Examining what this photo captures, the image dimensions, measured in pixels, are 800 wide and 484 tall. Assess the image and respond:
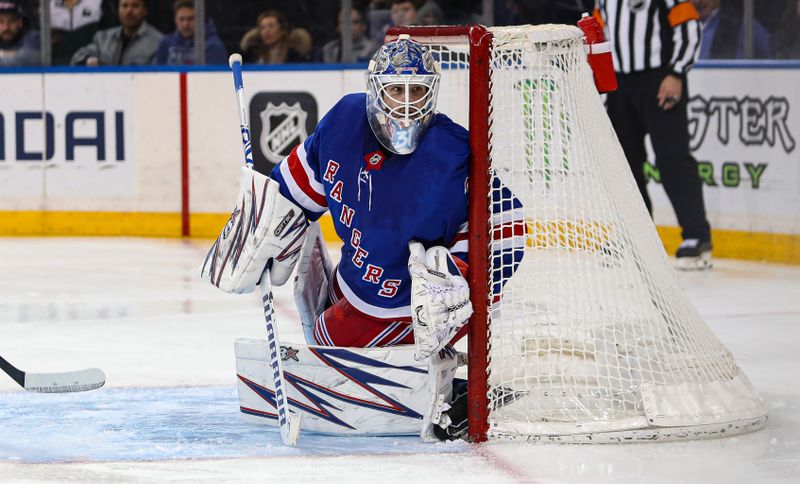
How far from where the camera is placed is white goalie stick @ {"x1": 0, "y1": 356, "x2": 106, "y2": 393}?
334 cm

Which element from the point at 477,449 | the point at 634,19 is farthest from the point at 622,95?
the point at 477,449

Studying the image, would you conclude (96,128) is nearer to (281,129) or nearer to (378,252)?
(281,129)

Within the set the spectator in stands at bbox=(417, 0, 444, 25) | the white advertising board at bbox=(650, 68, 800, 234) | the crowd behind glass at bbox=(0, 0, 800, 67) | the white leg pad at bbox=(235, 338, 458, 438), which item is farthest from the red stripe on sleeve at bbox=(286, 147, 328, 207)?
the spectator in stands at bbox=(417, 0, 444, 25)

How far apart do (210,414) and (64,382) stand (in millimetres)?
349

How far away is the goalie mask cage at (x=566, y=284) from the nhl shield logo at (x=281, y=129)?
3.64 metres

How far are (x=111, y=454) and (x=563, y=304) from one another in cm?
102

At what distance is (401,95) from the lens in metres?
2.96

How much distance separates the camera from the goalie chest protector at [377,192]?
9.84ft

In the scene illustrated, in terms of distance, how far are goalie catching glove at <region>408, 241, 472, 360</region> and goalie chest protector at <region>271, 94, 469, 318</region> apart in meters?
0.09

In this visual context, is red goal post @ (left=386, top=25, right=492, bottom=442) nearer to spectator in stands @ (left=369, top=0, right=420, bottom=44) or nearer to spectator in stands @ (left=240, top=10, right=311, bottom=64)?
spectator in stands @ (left=369, top=0, right=420, bottom=44)

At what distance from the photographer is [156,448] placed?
299 cm

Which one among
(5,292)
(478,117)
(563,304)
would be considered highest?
(478,117)

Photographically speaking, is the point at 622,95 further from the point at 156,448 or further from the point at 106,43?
the point at 156,448

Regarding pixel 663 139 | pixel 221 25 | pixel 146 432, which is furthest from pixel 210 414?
pixel 221 25
